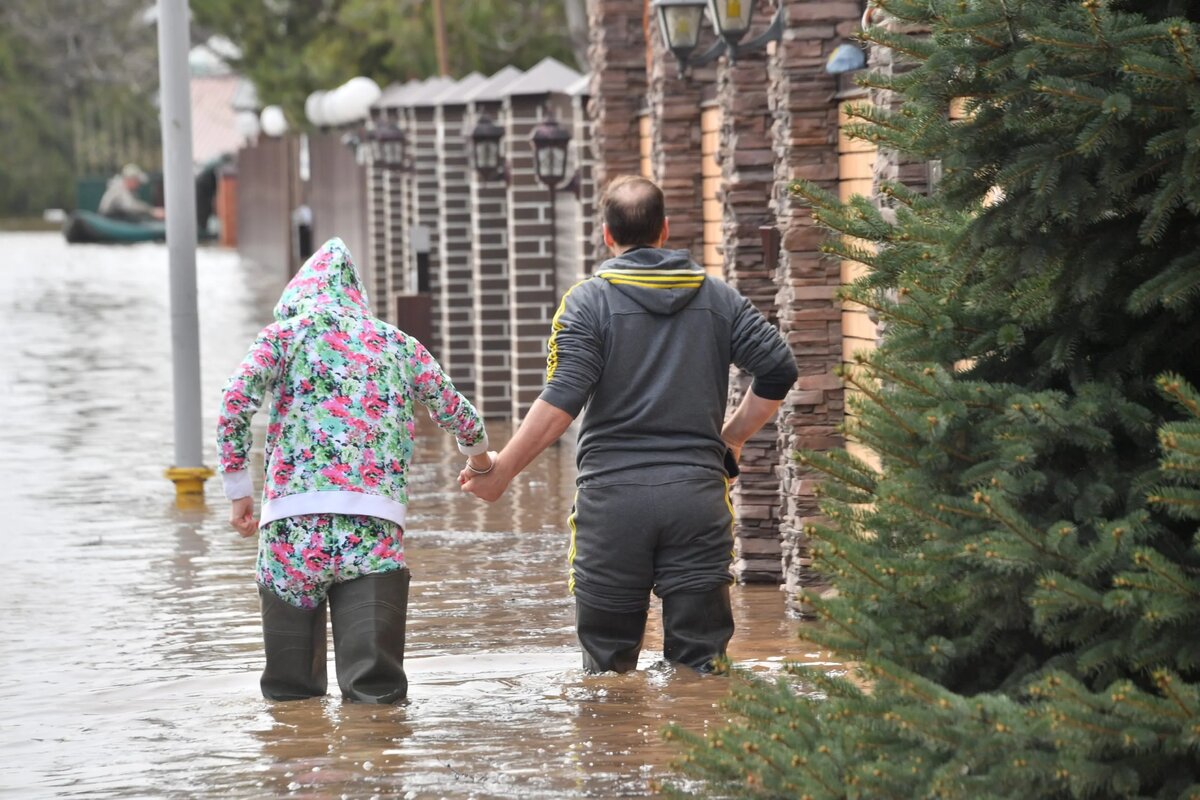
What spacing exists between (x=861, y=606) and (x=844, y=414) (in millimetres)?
4412

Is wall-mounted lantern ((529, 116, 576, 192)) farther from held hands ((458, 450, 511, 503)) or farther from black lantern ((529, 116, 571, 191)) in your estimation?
held hands ((458, 450, 511, 503))

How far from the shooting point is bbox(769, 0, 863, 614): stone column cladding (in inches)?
358

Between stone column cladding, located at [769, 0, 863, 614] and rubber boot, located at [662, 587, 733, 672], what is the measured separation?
198 cm

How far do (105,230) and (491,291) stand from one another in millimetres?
39303

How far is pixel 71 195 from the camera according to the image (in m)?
74.6

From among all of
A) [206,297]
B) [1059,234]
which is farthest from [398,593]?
[206,297]

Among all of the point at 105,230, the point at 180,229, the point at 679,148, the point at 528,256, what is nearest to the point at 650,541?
the point at 679,148

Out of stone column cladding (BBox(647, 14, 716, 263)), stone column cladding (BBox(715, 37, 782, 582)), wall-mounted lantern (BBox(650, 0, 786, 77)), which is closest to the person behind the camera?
wall-mounted lantern (BBox(650, 0, 786, 77))

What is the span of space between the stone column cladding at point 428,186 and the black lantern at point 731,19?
954 cm

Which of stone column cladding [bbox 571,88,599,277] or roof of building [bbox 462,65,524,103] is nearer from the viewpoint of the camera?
stone column cladding [bbox 571,88,599,277]

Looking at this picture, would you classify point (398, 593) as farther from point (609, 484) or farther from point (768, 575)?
point (768, 575)

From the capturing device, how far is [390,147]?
2141 centimetres

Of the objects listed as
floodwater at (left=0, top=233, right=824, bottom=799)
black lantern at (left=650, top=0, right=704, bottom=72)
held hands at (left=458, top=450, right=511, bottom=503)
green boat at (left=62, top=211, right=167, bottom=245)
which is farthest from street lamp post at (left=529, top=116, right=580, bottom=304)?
green boat at (left=62, top=211, right=167, bottom=245)

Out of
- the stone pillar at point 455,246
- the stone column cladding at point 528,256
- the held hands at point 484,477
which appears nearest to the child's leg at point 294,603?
the held hands at point 484,477
